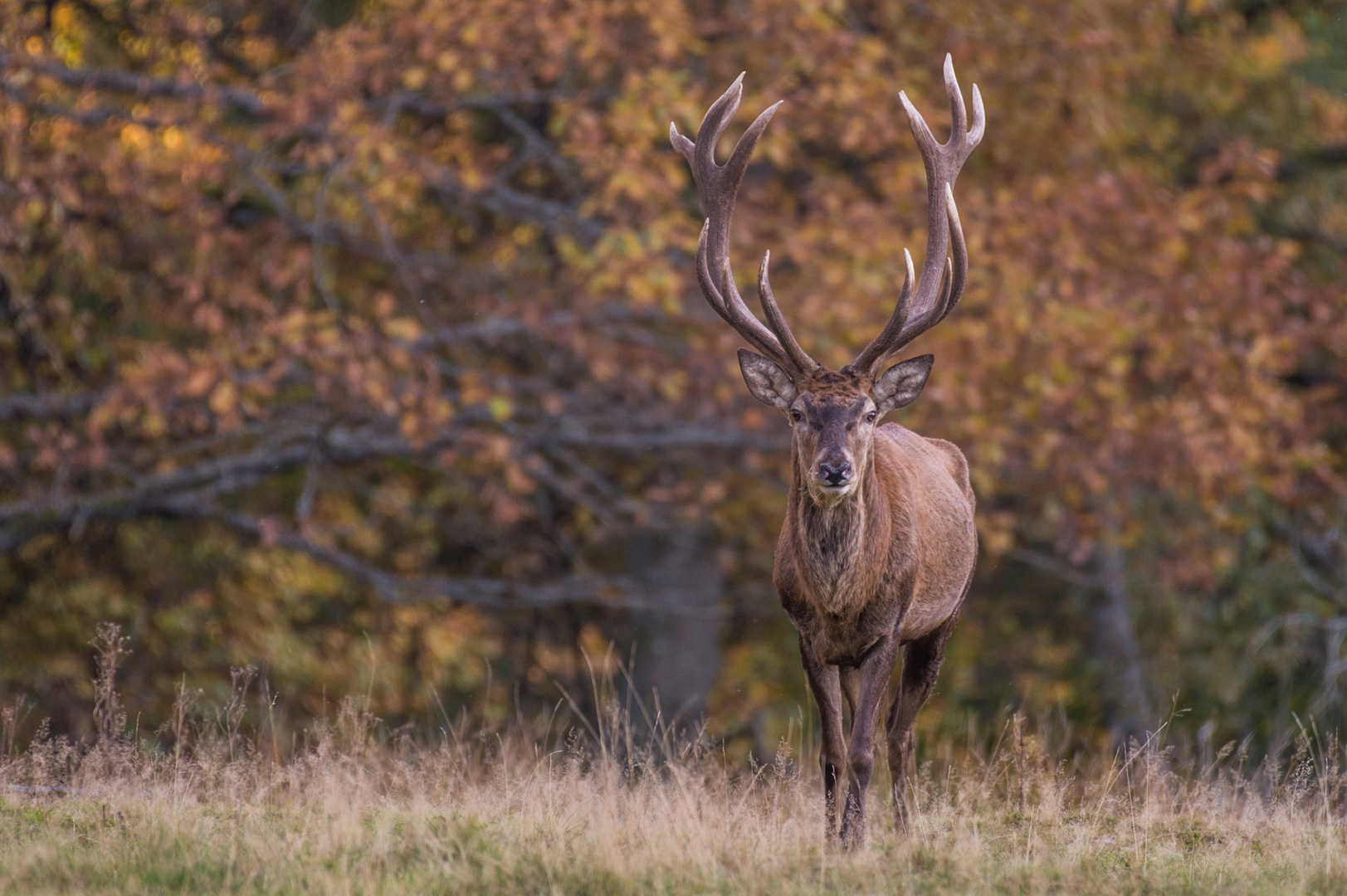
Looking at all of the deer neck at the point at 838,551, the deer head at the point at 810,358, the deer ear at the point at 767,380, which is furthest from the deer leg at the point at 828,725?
the deer ear at the point at 767,380

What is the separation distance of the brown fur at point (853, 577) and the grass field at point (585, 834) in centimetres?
29

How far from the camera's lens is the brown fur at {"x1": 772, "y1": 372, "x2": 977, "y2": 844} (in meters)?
5.71

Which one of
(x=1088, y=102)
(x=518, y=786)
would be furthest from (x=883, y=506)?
(x=1088, y=102)

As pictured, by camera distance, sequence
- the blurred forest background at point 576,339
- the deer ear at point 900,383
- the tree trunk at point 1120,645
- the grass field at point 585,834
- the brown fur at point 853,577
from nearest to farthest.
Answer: the grass field at point 585,834
the brown fur at point 853,577
the deer ear at point 900,383
the blurred forest background at point 576,339
the tree trunk at point 1120,645

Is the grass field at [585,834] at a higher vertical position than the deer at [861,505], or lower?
lower

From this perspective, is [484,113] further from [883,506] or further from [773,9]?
[883,506]

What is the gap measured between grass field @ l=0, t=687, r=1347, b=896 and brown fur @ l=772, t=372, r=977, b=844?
29cm

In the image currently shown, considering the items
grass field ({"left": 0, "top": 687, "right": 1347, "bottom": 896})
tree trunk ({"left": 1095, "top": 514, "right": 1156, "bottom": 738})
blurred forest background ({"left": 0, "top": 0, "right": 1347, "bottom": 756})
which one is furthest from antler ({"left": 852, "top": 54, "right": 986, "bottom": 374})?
tree trunk ({"left": 1095, "top": 514, "right": 1156, "bottom": 738})

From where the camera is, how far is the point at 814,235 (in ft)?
36.9

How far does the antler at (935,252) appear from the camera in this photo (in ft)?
19.8

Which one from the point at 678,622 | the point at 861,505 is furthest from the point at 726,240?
the point at 678,622

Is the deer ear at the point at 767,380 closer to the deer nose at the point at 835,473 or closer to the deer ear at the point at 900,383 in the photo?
the deer ear at the point at 900,383

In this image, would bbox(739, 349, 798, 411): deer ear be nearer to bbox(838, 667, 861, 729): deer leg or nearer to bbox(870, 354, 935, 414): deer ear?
bbox(870, 354, 935, 414): deer ear

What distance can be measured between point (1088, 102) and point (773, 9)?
9.89 ft
